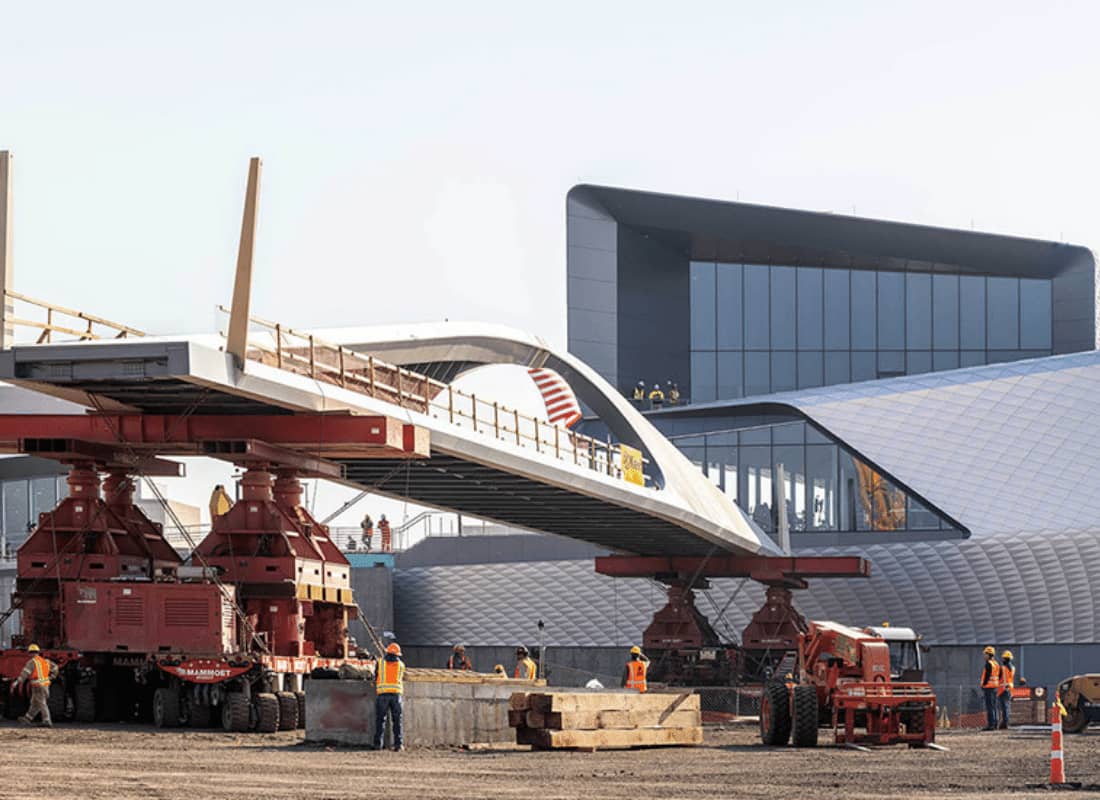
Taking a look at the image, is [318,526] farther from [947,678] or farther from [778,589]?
[947,678]

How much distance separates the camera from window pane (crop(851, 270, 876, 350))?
111750 millimetres

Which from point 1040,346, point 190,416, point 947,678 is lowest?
point 947,678

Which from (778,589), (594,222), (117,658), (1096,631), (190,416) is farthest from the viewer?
(594,222)

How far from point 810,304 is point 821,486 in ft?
87.3

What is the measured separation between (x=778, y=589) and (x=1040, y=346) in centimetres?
4504

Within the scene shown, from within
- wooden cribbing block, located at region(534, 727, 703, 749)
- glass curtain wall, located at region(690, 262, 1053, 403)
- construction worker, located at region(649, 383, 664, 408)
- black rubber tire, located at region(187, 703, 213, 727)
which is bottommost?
wooden cribbing block, located at region(534, 727, 703, 749)

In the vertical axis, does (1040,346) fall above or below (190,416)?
above

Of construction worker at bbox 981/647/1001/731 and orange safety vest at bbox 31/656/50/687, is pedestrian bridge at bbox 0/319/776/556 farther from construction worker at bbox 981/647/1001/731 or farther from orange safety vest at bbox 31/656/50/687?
construction worker at bbox 981/647/1001/731

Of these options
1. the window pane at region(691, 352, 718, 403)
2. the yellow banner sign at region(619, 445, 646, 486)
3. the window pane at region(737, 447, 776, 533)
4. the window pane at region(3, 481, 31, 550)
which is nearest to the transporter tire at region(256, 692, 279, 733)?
the yellow banner sign at region(619, 445, 646, 486)

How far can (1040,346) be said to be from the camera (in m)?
112

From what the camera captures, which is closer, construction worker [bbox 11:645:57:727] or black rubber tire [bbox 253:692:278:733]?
construction worker [bbox 11:645:57:727]

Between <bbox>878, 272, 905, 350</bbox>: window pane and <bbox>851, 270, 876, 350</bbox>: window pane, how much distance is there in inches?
17.7

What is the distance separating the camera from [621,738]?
1302 inches

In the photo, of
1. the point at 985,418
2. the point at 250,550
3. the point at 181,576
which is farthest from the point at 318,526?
the point at 985,418
